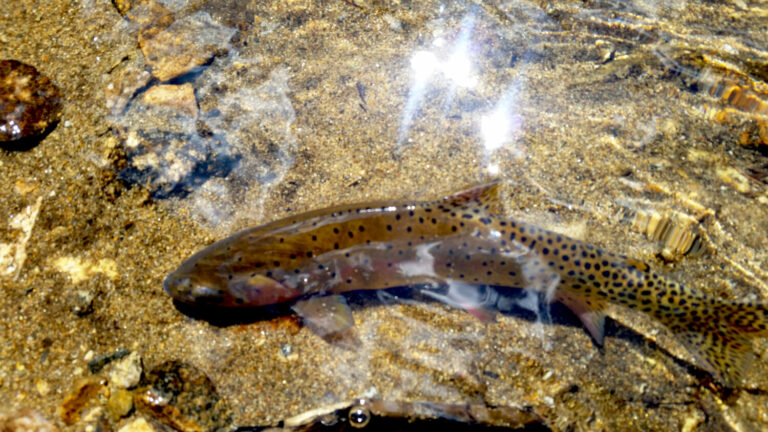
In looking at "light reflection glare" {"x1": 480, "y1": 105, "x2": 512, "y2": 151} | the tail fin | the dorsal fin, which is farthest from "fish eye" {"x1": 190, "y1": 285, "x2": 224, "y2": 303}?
the tail fin

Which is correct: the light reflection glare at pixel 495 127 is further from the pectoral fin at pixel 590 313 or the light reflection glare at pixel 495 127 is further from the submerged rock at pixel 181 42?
the submerged rock at pixel 181 42

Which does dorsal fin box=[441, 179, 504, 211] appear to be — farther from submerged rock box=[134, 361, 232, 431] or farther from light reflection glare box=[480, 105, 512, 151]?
submerged rock box=[134, 361, 232, 431]

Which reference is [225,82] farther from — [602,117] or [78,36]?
[602,117]

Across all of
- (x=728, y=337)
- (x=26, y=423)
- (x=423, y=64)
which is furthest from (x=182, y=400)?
Result: (x=728, y=337)

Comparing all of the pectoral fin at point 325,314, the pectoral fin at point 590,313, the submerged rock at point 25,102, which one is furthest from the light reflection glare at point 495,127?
the submerged rock at point 25,102

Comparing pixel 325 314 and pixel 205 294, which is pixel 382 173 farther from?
pixel 205 294

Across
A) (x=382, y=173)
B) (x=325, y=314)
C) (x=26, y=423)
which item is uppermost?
(x=382, y=173)
